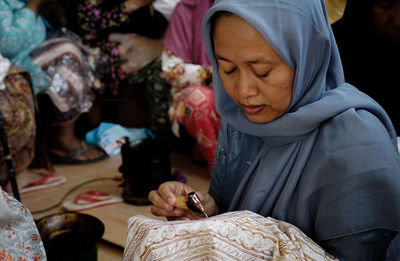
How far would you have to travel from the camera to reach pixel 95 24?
289 cm

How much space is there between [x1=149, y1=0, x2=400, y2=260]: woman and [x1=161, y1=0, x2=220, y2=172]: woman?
130cm

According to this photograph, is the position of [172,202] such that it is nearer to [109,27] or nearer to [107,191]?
[107,191]

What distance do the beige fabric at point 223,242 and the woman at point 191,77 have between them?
147 centimetres

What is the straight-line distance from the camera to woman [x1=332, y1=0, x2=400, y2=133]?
1549 millimetres

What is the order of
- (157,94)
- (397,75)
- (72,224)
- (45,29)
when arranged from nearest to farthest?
(72,224)
(397,75)
(45,29)
(157,94)

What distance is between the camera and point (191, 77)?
246cm

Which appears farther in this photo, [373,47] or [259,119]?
[373,47]

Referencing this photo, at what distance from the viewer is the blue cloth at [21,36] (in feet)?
7.38

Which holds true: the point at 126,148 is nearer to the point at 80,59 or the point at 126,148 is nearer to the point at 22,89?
the point at 22,89

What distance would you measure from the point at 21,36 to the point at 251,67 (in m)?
1.96

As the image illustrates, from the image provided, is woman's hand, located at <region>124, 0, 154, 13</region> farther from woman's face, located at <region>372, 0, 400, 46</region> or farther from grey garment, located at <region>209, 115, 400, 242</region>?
grey garment, located at <region>209, 115, 400, 242</region>

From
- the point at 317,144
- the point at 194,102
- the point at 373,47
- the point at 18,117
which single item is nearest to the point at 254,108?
the point at 317,144

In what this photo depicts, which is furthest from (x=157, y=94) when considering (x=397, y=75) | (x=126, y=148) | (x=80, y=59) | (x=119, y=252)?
(x=397, y=75)

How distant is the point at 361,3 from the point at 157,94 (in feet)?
5.35
